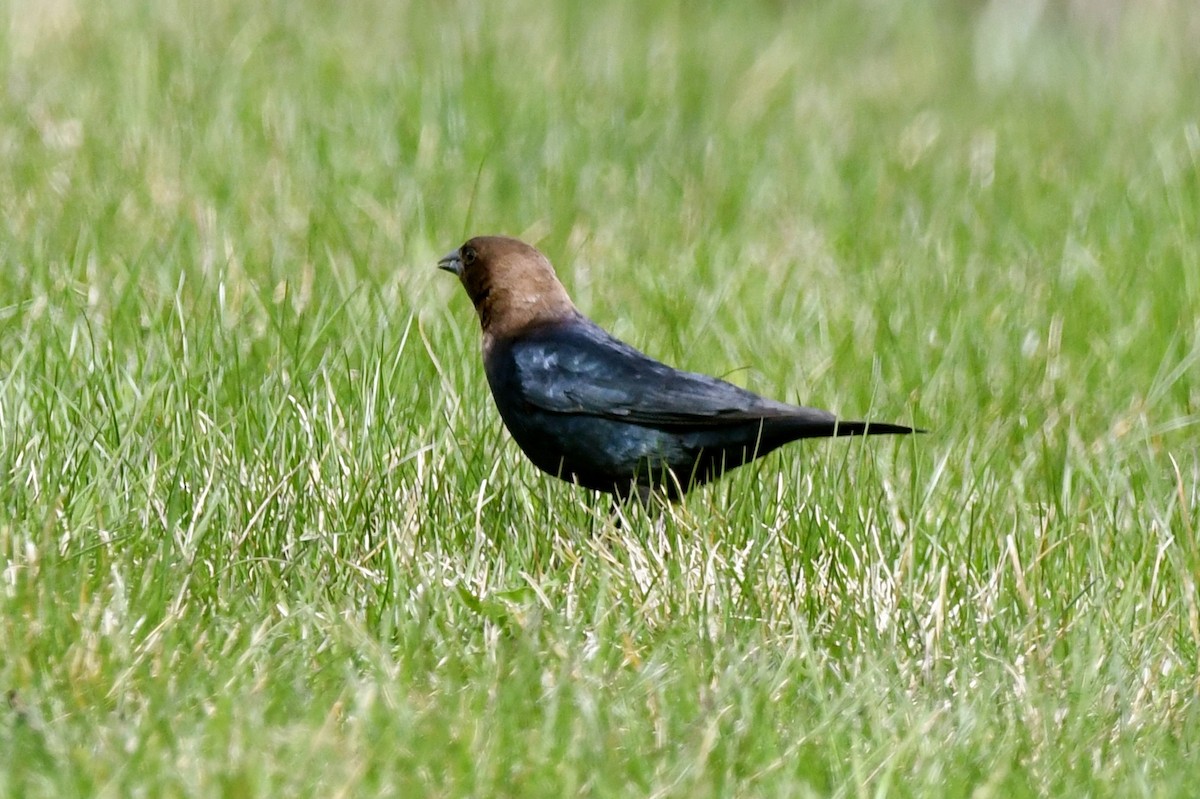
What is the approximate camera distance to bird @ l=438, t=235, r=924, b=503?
4191 millimetres

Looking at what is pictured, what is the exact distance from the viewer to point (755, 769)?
116 inches

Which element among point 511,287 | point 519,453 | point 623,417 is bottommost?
point 519,453

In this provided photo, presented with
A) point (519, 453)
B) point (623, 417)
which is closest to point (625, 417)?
point (623, 417)

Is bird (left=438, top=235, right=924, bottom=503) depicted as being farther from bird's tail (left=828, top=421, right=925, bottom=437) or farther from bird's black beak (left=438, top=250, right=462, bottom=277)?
bird's black beak (left=438, top=250, right=462, bottom=277)

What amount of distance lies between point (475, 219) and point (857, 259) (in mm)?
1272

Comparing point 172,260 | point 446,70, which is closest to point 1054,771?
point 172,260

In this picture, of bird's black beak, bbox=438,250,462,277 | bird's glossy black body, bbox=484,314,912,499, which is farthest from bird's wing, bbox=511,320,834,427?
bird's black beak, bbox=438,250,462,277

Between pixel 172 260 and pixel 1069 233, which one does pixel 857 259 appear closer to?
pixel 1069 233

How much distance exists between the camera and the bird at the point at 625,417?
4.19m

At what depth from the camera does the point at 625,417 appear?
4277 mm

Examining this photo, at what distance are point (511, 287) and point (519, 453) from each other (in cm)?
43

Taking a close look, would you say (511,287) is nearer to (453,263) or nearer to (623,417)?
(453,263)

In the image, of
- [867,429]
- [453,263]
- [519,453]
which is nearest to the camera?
[867,429]

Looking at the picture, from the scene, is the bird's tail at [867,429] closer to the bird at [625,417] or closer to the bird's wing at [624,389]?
the bird at [625,417]
